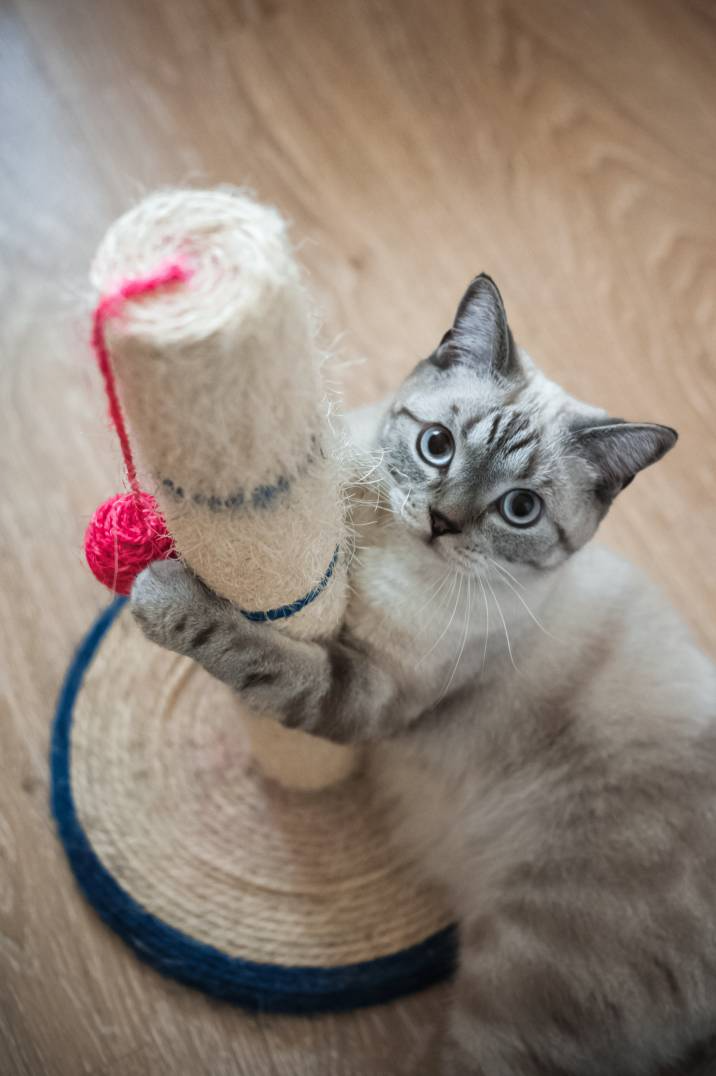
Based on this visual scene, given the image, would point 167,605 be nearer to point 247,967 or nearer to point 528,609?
point 528,609


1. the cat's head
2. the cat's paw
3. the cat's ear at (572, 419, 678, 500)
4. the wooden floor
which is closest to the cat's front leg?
the cat's paw

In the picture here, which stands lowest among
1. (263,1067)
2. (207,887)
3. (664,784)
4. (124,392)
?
(263,1067)

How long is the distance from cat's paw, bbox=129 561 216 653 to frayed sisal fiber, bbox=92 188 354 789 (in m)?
0.03

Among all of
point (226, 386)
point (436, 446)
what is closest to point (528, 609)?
point (436, 446)

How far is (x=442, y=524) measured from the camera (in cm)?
122

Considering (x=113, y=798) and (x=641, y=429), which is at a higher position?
(x=641, y=429)

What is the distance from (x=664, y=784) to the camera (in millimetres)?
1381

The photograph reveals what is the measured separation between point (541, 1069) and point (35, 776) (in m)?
1.01

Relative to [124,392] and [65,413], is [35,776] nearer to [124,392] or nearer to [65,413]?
[65,413]

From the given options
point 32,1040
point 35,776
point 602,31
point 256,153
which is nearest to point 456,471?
point 35,776

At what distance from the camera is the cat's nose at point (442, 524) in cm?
122

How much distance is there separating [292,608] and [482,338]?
18.8 inches

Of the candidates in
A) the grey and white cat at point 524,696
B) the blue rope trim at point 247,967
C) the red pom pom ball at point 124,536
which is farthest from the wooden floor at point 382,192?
the red pom pom ball at point 124,536

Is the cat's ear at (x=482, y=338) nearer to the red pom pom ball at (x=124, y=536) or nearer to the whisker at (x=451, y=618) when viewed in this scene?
the whisker at (x=451, y=618)
